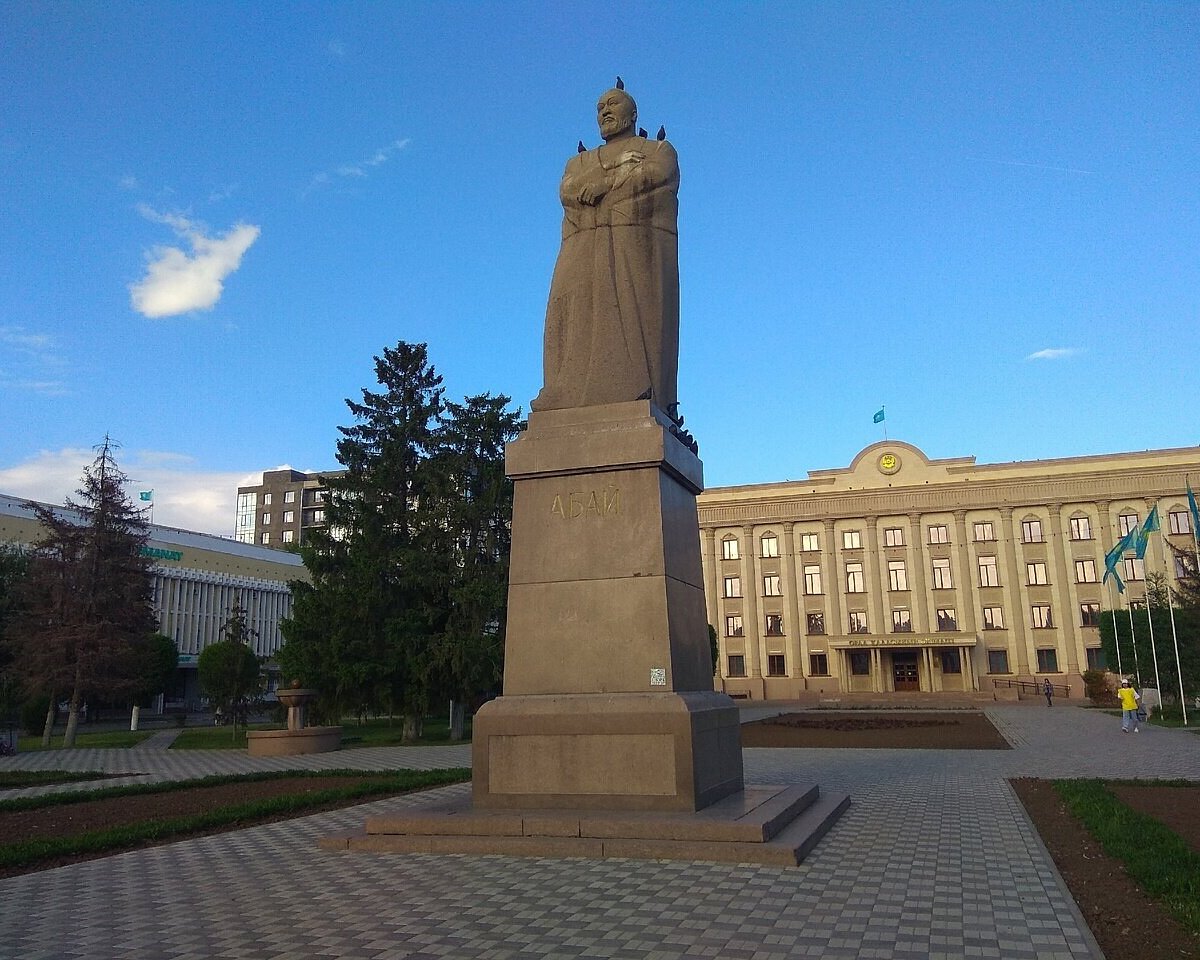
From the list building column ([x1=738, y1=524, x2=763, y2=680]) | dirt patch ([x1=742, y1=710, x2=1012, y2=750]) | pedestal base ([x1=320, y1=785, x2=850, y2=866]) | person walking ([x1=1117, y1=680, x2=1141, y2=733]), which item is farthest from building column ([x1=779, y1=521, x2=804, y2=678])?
pedestal base ([x1=320, y1=785, x2=850, y2=866])

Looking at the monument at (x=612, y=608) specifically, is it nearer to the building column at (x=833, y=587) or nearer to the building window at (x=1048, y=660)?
the building column at (x=833, y=587)

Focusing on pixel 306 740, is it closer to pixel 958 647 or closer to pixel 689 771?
pixel 689 771

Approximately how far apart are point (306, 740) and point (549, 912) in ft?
65.1

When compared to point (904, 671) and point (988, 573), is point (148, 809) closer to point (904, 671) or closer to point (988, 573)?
point (904, 671)

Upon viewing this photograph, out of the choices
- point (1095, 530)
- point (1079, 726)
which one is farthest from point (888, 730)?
point (1095, 530)

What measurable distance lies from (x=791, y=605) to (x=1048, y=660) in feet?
51.3

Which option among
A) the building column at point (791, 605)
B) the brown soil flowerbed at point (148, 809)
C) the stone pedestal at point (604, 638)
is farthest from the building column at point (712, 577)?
the stone pedestal at point (604, 638)

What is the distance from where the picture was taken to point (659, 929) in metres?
5.11

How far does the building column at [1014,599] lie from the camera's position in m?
55.2

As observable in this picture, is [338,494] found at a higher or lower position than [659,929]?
higher

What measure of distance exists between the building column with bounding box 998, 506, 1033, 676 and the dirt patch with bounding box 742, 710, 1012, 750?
80.6 ft

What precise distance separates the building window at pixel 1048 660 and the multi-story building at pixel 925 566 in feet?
0.20

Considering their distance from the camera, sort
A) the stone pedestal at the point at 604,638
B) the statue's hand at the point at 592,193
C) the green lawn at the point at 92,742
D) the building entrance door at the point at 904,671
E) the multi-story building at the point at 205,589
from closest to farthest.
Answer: the stone pedestal at the point at 604,638 < the statue's hand at the point at 592,193 < the green lawn at the point at 92,742 < the building entrance door at the point at 904,671 < the multi-story building at the point at 205,589

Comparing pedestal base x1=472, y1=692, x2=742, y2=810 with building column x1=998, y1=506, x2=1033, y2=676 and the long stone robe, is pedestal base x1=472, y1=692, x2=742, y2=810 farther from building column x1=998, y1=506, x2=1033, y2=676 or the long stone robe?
building column x1=998, y1=506, x2=1033, y2=676
